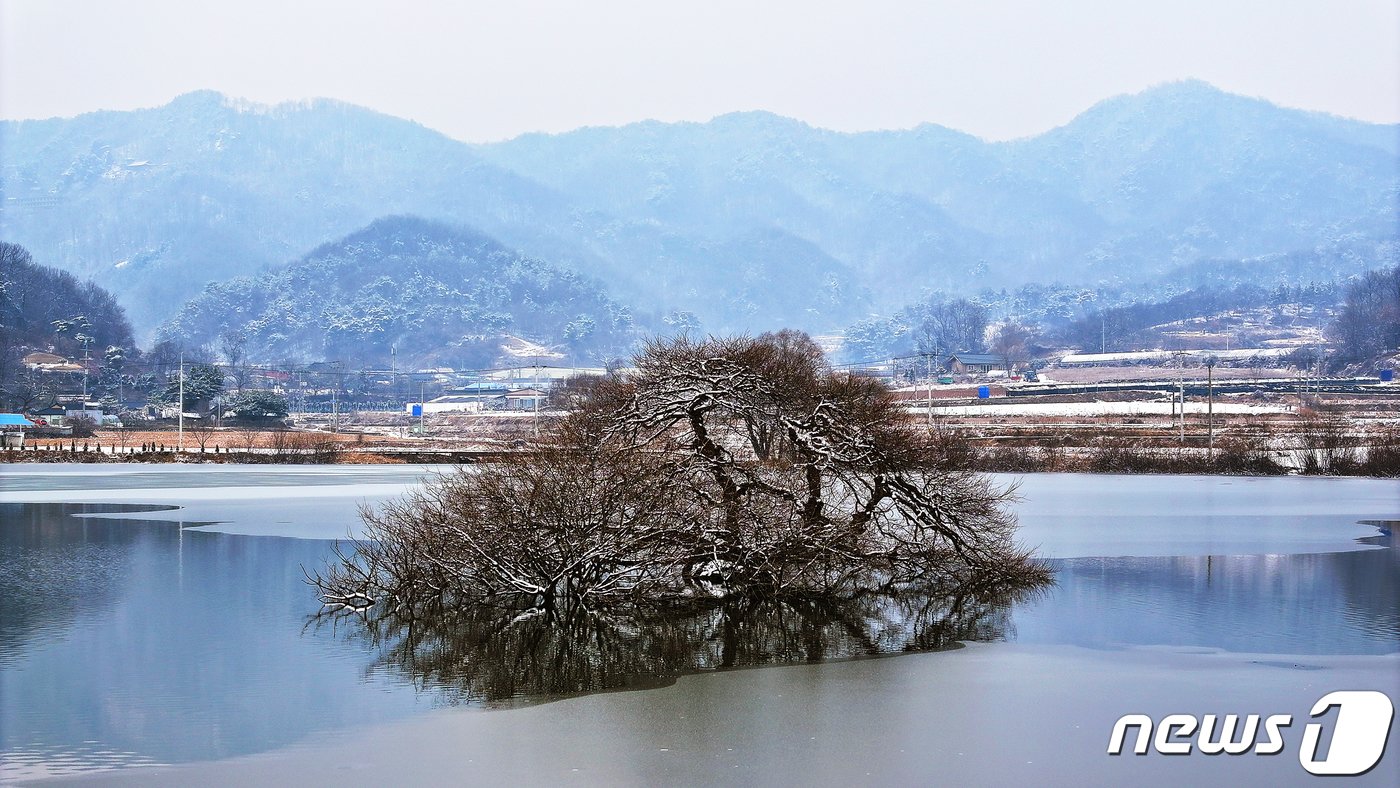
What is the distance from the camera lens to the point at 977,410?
11319 centimetres

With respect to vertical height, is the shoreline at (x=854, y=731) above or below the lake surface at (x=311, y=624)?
above

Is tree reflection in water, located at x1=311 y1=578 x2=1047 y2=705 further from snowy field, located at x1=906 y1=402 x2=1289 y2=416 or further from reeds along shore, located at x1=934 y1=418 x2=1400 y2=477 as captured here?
snowy field, located at x1=906 y1=402 x2=1289 y2=416

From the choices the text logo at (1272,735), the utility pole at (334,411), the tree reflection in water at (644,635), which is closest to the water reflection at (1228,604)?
the tree reflection in water at (644,635)

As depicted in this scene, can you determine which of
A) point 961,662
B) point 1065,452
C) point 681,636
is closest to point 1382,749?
point 961,662

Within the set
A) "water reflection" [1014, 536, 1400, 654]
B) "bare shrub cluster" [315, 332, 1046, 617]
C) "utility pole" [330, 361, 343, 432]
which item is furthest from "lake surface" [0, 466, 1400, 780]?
"utility pole" [330, 361, 343, 432]

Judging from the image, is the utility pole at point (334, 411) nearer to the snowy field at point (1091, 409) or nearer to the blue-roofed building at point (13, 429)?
the blue-roofed building at point (13, 429)

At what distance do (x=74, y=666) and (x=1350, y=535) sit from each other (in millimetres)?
25218

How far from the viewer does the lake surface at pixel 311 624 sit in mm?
12484

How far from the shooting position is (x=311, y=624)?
17578 mm

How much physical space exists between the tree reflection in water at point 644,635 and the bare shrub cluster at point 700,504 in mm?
367

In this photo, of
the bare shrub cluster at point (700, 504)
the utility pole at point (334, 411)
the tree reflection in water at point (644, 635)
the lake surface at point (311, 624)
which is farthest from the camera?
the utility pole at point (334, 411)

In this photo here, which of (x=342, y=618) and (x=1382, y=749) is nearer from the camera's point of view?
(x=1382, y=749)

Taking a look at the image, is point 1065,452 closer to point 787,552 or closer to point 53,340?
point 787,552

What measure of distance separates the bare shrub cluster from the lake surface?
122 centimetres
